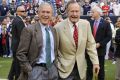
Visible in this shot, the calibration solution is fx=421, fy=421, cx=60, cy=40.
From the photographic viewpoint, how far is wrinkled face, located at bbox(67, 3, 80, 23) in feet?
20.3

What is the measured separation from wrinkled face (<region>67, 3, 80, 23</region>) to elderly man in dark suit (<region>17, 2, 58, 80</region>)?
0.38 metres

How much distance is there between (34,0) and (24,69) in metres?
20.3

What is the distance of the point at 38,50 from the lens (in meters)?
5.88

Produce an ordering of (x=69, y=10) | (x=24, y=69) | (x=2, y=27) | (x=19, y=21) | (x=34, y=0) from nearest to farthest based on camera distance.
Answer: (x=24, y=69)
(x=69, y=10)
(x=19, y=21)
(x=2, y=27)
(x=34, y=0)

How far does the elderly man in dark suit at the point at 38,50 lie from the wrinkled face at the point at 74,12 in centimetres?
38

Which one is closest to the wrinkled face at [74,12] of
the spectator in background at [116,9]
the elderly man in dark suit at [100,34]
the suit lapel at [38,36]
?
the suit lapel at [38,36]

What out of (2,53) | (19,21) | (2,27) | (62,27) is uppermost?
(62,27)

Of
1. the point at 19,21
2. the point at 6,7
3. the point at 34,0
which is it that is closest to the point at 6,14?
the point at 6,7

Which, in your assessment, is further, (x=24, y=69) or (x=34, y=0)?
(x=34, y=0)

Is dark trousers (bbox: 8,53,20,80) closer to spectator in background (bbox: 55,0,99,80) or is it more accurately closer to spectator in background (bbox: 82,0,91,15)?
spectator in background (bbox: 55,0,99,80)

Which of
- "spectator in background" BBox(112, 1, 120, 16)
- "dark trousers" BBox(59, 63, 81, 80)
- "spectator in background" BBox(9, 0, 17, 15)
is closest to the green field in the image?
"spectator in background" BBox(112, 1, 120, 16)

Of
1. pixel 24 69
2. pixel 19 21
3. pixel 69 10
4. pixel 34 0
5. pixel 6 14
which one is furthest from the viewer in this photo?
pixel 34 0

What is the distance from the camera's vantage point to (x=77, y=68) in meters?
6.29

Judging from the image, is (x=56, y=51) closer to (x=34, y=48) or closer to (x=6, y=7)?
(x=34, y=48)
